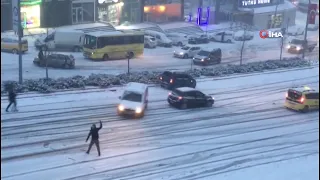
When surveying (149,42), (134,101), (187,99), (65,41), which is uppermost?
(65,41)

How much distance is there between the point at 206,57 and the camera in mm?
38406

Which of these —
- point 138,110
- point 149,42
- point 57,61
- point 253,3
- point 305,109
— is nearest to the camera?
point 138,110

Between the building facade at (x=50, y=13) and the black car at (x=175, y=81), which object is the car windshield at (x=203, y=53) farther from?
the building facade at (x=50, y=13)

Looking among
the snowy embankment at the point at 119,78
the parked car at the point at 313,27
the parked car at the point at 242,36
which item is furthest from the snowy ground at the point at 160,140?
the parked car at the point at 313,27

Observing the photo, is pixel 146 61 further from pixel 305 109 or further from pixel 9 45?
pixel 305 109

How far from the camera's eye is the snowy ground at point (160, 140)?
18.2 m

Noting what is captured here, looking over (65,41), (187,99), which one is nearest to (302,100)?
(187,99)

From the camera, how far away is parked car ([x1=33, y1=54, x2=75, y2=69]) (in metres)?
32.9

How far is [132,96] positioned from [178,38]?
23.9 metres

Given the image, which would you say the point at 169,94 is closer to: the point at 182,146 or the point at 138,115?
the point at 138,115

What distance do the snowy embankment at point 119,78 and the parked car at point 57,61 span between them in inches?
130

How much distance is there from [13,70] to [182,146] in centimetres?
1408

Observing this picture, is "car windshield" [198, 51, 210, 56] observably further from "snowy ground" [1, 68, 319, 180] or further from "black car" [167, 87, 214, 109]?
"black car" [167, 87, 214, 109]

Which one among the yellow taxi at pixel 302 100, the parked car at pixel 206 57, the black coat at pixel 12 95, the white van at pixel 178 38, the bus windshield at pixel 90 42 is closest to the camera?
the black coat at pixel 12 95
